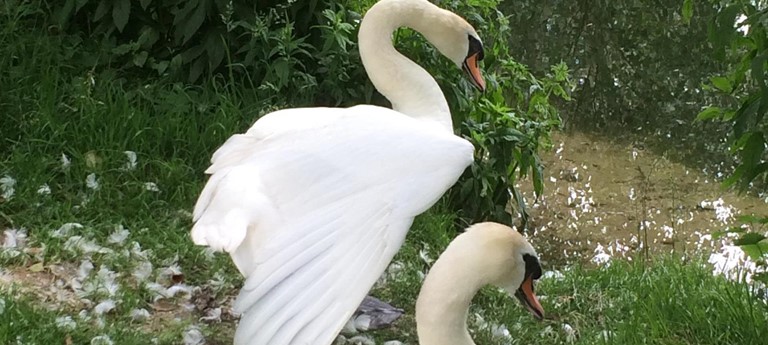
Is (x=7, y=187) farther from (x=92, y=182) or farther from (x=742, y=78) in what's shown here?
(x=742, y=78)

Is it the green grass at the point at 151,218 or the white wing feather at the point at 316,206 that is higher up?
the white wing feather at the point at 316,206

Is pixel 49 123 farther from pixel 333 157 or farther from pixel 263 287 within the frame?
pixel 263 287

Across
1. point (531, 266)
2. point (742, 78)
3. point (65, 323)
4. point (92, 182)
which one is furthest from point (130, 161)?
point (742, 78)

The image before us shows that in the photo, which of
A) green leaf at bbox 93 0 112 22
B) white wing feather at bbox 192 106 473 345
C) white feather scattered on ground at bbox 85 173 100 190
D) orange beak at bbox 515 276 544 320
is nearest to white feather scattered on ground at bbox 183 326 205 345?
white wing feather at bbox 192 106 473 345

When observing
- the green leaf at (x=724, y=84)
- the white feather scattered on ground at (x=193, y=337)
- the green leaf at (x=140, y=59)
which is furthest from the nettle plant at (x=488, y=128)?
the white feather scattered on ground at (x=193, y=337)

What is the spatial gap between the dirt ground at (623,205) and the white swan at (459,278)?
3231 millimetres

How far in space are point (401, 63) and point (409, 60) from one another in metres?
0.06

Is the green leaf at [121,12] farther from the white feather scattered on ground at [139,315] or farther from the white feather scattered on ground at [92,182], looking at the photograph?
the white feather scattered on ground at [139,315]

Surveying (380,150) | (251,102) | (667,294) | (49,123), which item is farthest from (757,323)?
(49,123)

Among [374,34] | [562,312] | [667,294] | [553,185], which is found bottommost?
[553,185]

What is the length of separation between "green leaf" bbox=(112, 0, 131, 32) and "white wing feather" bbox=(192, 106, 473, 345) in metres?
1.78

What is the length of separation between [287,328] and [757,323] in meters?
1.84

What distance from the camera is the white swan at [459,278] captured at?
237 cm

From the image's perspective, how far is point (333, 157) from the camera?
2873 millimetres
